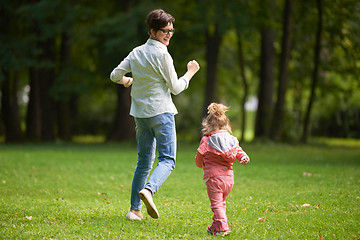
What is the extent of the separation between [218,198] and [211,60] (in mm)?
16421

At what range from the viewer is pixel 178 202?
7406 mm

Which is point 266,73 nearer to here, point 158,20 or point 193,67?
point 193,67

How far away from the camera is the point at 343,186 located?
8516 millimetres

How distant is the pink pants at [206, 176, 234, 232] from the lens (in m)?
5.05

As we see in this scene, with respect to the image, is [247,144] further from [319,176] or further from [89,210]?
[89,210]

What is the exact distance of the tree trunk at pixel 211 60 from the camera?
20938mm

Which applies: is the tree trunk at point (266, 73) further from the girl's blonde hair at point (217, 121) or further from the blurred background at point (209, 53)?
the girl's blonde hair at point (217, 121)

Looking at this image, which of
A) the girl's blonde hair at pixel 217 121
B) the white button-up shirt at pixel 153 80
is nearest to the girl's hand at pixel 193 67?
the white button-up shirt at pixel 153 80

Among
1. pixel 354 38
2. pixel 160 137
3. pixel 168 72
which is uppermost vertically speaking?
pixel 354 38

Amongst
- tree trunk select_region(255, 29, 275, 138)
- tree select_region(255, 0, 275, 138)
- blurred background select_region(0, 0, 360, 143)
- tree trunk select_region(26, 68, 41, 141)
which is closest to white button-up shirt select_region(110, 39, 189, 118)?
blurred background select_region(0, 0, 360, 143)

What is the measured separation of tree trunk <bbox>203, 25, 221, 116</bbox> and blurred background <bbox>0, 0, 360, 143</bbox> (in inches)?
1.7

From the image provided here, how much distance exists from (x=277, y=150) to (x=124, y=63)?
→ 12.9 m

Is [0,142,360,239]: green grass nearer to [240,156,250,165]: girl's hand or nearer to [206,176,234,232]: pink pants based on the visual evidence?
[206,176,234,232]: pink pants

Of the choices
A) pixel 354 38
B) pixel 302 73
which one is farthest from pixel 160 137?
pixel 302 73
